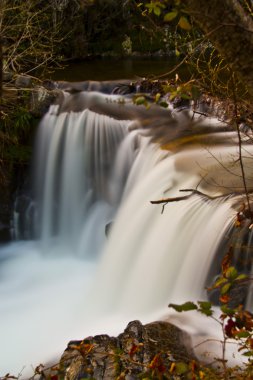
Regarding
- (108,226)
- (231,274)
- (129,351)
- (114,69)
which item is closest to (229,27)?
(231,274)

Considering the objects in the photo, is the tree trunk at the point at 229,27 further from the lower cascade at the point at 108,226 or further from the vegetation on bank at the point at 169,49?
the lower cascade at the point at 108,226

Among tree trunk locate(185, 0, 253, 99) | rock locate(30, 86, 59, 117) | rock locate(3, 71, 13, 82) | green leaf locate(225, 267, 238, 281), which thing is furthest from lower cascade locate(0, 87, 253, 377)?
tree trunk locate(185, 0, 253, 99)

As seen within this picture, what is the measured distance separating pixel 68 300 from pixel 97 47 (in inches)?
430

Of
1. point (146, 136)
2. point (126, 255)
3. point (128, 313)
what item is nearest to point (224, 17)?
→ point (128, 313)

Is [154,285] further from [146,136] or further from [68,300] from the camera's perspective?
[146,136]

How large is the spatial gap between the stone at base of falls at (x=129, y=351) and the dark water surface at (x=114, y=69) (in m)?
7.63

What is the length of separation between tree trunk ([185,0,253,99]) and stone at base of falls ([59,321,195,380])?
2.44 meters

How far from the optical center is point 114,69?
43.3ft

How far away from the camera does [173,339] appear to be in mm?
4395

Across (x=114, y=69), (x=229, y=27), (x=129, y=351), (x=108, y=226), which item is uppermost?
(x=114, y=69)

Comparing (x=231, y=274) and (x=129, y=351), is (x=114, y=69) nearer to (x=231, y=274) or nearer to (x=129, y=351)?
(x=129, y=351)

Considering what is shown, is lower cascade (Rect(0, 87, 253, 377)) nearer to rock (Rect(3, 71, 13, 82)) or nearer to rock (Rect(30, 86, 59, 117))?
rock (Rect(30, 86, 59, 117))

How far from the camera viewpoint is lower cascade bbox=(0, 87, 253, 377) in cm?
560

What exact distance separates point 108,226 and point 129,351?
12.5 feet
